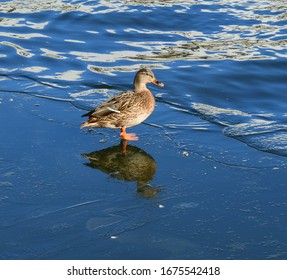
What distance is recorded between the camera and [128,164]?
7.25 metres

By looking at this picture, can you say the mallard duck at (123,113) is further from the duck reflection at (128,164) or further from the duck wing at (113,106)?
the duck reflection at (128,164)

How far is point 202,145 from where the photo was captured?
777cm

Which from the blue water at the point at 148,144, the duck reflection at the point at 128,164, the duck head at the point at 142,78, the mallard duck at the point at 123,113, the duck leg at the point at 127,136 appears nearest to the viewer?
the blue water at the point at 148,144

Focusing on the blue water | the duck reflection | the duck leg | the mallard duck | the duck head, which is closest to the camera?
the blue water

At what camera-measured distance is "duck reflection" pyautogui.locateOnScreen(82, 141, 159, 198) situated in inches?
265

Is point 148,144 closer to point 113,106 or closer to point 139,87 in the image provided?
point 113,106

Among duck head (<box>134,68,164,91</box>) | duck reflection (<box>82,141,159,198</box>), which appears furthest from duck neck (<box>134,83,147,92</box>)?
duck reflection (<box>82,141,159,198</box>)

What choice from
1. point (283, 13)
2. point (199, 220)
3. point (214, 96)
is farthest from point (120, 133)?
point (283, 13)

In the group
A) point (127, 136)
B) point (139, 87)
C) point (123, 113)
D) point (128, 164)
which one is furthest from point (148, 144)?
point (139, 87)

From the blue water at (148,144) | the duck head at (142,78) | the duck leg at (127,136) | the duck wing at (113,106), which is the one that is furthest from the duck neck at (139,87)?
the duck leg at (127,136)

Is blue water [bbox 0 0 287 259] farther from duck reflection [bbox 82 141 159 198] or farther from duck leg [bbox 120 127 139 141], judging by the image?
duck leg [bbox 120 127 139 141]

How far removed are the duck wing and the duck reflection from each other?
0.49 m

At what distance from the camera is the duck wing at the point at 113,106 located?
8.14 metres

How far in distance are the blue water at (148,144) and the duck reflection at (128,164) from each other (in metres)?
0.02
